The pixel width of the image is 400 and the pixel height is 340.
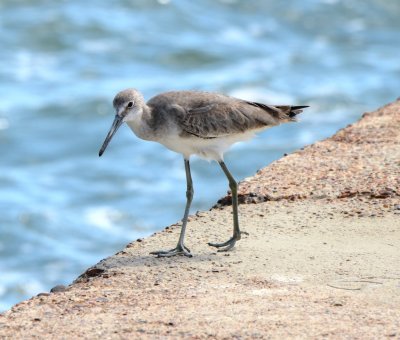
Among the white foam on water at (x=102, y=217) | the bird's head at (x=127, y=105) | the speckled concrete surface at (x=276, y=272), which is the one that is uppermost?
the bird's head at (x=127, y=105)

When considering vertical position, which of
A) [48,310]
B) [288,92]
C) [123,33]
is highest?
[123,33]

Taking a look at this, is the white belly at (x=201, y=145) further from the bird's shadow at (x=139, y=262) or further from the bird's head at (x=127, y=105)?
the bird's shadow at (x=139, y=262)

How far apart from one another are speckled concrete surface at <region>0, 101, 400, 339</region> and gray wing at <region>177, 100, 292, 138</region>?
0.55m

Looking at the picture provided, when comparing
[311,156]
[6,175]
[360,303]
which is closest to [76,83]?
[6,175]

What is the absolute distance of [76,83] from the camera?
16250mm

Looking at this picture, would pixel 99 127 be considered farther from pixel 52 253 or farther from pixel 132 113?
pixel 132 113

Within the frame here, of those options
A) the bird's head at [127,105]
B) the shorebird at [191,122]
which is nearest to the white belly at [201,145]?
the shorebird at [191,122]

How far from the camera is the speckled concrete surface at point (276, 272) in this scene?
15.9 feet

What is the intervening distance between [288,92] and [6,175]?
16.2 feet

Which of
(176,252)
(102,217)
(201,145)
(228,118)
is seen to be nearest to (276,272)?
(176,252)

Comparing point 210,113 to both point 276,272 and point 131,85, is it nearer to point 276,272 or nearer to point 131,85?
point 276,272

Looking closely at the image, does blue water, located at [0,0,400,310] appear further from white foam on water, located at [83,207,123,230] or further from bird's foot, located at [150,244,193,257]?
bird's foot, located at [150,244,193,257]

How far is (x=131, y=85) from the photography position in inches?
621

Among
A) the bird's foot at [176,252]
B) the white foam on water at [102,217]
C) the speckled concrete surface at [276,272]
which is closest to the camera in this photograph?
the speckled concrete surface at [276,272]
